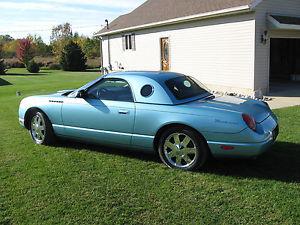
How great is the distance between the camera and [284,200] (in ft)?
14.1

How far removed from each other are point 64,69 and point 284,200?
41.8 m

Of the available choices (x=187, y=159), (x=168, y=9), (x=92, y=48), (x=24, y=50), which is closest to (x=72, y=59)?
(x=24, y=50)

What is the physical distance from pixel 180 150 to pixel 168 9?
16124mm

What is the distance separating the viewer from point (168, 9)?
20.3m

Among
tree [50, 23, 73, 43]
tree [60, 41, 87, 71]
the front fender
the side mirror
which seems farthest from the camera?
tree [50, 23, 73, 43]

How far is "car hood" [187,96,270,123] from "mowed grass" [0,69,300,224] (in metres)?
0.74

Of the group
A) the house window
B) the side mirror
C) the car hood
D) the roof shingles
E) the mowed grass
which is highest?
the roof shingles

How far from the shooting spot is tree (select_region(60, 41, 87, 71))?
142 ft

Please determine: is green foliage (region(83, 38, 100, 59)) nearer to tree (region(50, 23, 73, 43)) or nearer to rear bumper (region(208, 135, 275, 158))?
tree (region(50, 23, 73, 43))

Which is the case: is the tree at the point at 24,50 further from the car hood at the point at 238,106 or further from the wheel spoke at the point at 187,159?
the wheel spoke at the point at 187,159

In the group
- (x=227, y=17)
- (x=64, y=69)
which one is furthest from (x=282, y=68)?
(x=64, y=69)

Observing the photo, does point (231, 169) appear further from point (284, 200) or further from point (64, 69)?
point (64, 69)

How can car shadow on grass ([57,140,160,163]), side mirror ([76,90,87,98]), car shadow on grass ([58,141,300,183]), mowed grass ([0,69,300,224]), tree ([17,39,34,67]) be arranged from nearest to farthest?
mowed grass ([0,69,300,224])
car shadow on grass ([58,141,300,183])
car shadow on grass ([57,140,160,163])
side mirror ([76,90,87,98])
tree ([17,39,34,67])

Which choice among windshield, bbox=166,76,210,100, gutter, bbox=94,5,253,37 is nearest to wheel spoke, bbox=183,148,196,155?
windshield, bbox=166,76,210,100
